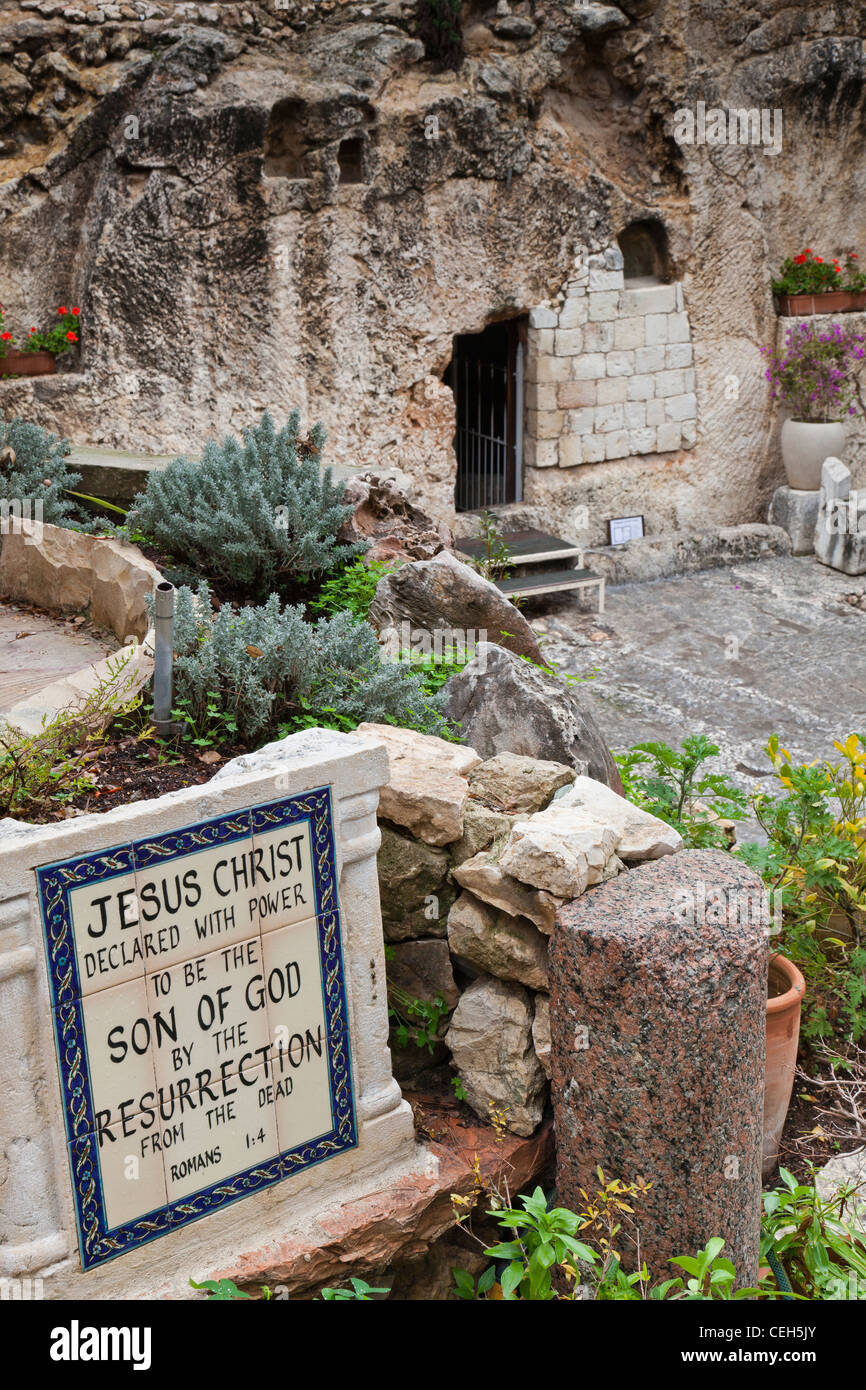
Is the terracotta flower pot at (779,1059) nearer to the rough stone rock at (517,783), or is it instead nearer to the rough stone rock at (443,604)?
the rough stone rock at (517,783)

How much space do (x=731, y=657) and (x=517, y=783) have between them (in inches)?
226

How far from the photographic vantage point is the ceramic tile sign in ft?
9.68

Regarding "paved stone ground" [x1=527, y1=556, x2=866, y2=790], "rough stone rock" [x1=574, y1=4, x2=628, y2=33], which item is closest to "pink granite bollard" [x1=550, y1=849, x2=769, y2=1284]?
"paved stone ground" [x1=527, y1=556, x2=866, y2=790]

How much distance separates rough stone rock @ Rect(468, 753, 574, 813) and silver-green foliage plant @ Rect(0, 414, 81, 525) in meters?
2.86

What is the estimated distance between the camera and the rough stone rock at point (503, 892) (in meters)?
3.55

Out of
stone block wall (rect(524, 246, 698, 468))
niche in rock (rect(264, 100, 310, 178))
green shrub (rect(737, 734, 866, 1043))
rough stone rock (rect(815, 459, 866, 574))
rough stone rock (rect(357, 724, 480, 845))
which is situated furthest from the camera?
rough stone rock (rect(815, 459, 866, 574))

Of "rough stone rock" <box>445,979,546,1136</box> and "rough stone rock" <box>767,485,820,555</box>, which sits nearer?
"rough stone rock" <box>445,979,546,1136</box>

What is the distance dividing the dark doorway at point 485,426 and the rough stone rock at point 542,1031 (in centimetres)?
787

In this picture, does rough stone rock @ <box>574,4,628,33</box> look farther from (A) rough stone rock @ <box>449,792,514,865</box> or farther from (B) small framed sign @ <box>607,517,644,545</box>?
(A) rough stone rock @ <box>449,792,514,865</box>

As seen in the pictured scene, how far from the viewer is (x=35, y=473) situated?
6.18 meters

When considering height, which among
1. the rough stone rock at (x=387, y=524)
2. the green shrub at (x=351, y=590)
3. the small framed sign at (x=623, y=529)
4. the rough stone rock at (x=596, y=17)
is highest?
the rough stone rock at (x=596, y=17)

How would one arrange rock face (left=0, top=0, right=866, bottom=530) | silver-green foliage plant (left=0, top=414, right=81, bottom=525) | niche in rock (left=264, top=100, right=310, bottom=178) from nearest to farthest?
1. silver-green foliage plant (left=0, top=414, right=81, bottom=525)
2. rock face (left=0, top=0, right=866, bottom=530)
3. niche in rock (left=264, top=100, right=310, bottom=178)

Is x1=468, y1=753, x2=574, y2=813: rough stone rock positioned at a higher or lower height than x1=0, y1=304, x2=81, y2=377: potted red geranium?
lower

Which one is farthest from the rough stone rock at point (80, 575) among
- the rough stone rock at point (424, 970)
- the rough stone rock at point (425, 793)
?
the rough stone rock at point (424, 970)
